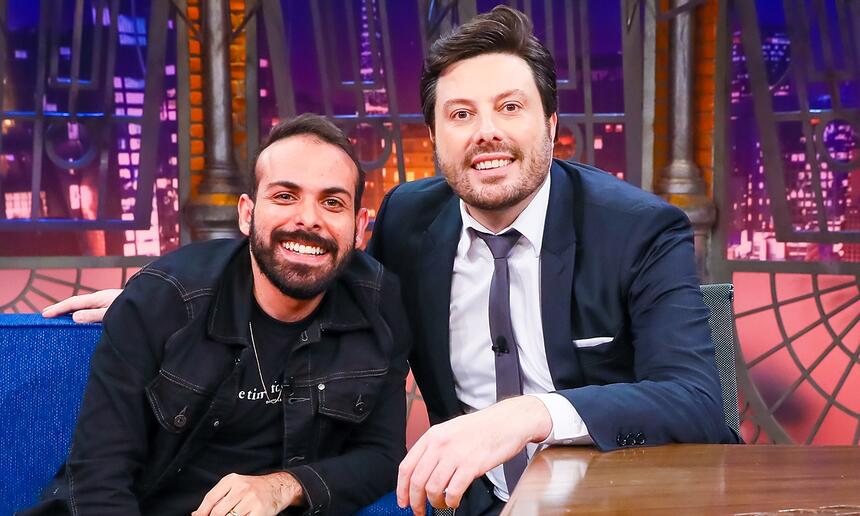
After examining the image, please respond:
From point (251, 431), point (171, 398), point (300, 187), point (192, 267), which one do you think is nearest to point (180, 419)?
point (171, 398)

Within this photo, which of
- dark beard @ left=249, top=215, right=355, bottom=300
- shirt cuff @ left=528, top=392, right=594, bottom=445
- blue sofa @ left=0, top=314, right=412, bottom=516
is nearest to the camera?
shirt cuff @ left=528, top=392, right=594, bottom=445

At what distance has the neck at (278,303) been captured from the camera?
6.24 ft

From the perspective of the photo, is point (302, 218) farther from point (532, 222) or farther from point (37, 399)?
point (37, 399)

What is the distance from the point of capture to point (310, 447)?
1909 mm

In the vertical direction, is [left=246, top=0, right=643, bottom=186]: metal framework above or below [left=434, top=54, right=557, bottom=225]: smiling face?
above

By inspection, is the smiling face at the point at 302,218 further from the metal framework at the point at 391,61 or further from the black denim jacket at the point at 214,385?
the metal framework at the point at 391,61

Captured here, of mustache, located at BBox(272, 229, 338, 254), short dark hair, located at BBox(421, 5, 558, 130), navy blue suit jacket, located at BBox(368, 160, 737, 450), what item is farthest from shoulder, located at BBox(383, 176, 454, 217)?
mustache, located at BBox(272, 229, 338, 254)

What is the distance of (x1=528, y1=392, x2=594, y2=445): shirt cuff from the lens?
55.1 inches

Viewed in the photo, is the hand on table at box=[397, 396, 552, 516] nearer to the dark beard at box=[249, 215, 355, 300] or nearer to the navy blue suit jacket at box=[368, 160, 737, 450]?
the navy blue suit jacket at box=[368, 160, 737, 450]

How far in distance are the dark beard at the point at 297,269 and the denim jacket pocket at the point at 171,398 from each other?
26cm

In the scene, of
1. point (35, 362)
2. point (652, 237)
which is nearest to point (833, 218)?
point (652, 237)

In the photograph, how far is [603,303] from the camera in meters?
1.85

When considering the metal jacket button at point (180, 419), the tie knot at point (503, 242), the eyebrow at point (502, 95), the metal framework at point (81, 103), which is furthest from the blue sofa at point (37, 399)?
the metal framework at point (81, 103)

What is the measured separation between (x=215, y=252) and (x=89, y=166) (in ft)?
7.00
